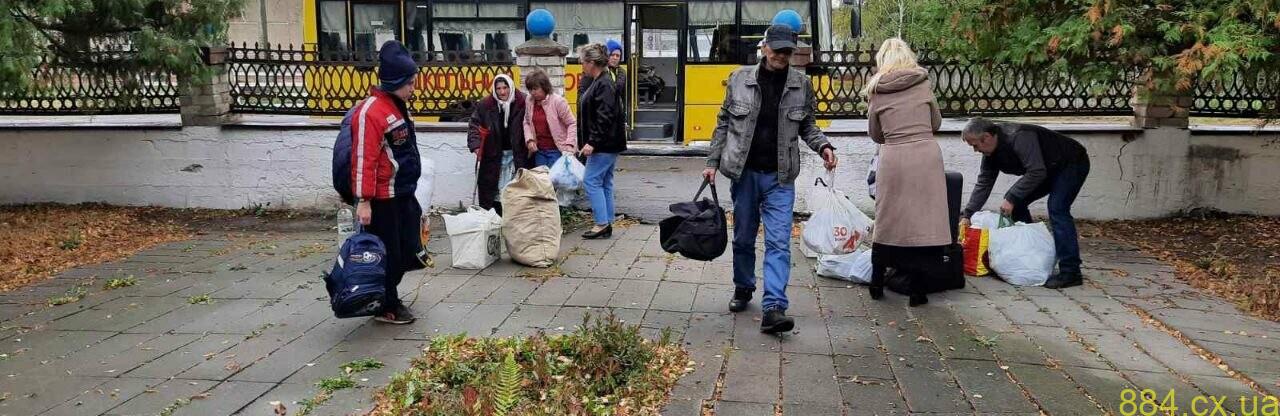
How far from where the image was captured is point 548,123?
25.7 feet

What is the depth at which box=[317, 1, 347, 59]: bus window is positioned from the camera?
12.9 metres

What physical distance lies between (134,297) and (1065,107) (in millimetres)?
8011

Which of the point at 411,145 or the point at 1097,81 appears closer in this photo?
the point at 411,145

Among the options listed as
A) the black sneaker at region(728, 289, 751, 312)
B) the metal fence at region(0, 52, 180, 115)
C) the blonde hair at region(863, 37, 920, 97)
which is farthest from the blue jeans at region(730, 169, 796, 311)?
the metal fence at region(0, 52, 180, 115)

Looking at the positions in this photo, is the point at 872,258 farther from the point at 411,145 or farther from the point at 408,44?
the point at 408,44

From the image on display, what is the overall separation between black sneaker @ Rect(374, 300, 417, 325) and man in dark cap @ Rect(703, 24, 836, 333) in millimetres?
1891

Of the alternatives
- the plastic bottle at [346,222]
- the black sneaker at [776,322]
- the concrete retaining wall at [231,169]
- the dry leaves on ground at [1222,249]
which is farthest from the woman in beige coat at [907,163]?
the concrete retaining wall at [231,169]

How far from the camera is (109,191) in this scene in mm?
9898

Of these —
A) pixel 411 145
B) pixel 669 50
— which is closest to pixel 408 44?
pixel 669 50

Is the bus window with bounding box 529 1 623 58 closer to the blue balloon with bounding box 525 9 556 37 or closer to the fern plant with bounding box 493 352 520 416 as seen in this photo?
the blue balloon with bounding box 525 9 556 37

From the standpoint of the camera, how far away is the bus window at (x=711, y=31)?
12617 mm

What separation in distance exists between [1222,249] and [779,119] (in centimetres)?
475

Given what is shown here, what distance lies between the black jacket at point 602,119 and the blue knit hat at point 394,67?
2693 mm

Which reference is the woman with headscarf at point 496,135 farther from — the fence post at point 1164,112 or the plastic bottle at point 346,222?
the fence post at point 1164,112
